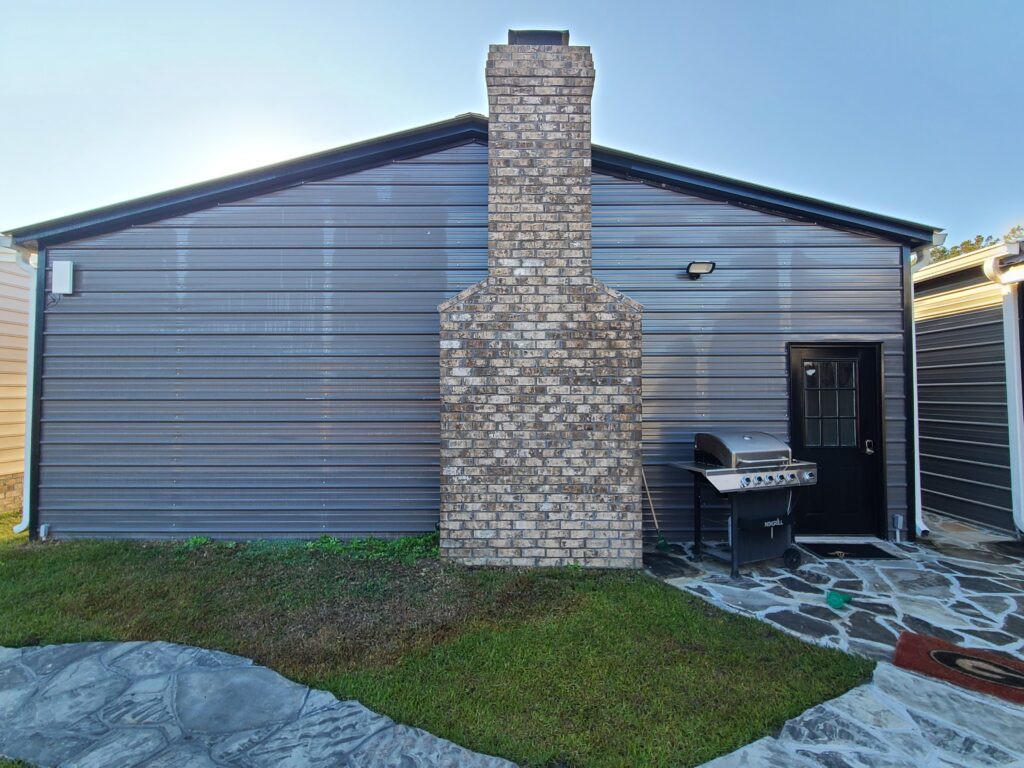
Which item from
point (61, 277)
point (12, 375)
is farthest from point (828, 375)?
point (12, 375)

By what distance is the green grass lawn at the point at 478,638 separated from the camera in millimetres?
2133

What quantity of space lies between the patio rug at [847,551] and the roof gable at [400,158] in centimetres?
324

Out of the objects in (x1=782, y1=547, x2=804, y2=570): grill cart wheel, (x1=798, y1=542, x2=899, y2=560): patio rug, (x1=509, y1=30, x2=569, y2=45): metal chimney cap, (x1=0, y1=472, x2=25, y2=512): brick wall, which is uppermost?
(x1=509, y1=30, x2=569, y2=45): metal chimney cap

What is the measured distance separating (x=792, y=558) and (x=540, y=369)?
2799 mm

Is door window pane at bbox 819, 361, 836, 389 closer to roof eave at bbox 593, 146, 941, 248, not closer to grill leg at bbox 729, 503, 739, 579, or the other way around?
roof eave at bbox 593, 146, 941, 248

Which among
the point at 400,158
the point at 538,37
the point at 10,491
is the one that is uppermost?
the point at 538,37

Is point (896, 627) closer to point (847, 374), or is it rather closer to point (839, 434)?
point (839, 434)

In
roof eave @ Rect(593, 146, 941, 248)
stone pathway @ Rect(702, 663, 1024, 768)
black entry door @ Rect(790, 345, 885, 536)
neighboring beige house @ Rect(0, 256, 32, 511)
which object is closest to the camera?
stone pathway @ Rect(702, 663, 1024, 768)

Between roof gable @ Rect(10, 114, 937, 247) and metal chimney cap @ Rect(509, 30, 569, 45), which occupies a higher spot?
metal chimney cap @ Rect(509, 30, 569, 45)

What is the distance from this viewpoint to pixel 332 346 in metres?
4.89

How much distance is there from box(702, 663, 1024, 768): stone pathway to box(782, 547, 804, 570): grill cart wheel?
164 centimetres

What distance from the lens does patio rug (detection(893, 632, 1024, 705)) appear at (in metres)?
2.49

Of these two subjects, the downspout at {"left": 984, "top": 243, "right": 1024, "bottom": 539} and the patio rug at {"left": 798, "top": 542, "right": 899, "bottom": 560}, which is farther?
the downspout at {"left": 984, "top": 243, "right": 1024, "bottom": 539}

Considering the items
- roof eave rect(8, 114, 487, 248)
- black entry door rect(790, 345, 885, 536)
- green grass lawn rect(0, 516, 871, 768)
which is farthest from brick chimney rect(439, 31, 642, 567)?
black entry door rect(790, 345, 885, 536)
